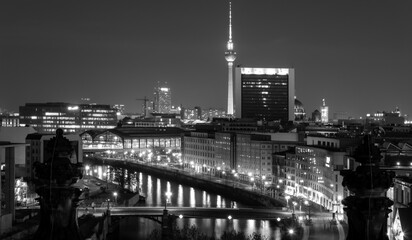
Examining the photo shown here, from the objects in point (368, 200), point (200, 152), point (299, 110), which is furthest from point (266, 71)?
point (368, 200)

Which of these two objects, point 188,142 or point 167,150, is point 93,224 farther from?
point 167,150

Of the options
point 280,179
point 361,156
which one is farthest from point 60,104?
point 361,156

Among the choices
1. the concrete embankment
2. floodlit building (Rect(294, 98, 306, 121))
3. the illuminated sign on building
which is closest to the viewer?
the concrete embankment

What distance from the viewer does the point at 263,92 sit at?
5684cm

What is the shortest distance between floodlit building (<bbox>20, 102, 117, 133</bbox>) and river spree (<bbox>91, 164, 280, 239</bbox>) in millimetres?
30096

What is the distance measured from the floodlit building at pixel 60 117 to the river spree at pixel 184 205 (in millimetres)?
30096

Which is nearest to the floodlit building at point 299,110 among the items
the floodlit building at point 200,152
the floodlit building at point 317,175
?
the floodlit building at point 200,152

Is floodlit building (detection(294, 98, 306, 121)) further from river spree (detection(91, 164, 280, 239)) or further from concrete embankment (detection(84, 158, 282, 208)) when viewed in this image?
river spree (detection(91, 164, 280, 239))

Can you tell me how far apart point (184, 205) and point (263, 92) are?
3496cm

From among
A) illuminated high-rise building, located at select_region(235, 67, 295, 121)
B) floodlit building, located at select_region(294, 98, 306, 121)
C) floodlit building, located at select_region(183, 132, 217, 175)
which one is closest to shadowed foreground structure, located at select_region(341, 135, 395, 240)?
floodlit building, located at select_region(183, 132, 217, 175)

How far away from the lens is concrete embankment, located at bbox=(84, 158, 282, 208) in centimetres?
2359

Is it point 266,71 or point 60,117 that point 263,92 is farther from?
point 60,117

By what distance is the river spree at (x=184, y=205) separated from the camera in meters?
17.0

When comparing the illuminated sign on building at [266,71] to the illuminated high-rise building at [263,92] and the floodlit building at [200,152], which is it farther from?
the floodlit building at [200,152]
